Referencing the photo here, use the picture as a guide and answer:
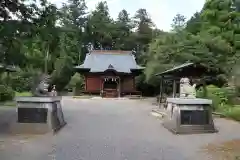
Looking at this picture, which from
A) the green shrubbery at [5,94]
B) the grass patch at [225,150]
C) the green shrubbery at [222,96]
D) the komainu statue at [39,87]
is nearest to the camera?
the grass patch at [225,150]

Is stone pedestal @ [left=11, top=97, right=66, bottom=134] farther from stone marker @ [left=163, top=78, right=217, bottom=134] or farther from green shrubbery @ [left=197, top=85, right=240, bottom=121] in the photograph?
green shrubbery @ [left=197, top=85, right=240, bottom=121]

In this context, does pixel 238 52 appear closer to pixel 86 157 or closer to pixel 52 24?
pixel 52 24

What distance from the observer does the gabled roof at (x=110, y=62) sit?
130 ft

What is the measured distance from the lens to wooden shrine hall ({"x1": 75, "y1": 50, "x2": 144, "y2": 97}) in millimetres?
37531

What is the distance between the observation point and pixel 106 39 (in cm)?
5562

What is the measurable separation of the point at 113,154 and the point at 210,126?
4.76 meters

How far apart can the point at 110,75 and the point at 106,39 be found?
1898 centimetres

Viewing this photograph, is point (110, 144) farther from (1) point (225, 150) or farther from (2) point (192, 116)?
(2) point (192, 116)

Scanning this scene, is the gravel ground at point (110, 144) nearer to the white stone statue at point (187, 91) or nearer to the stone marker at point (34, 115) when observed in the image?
the stone marker at point (34, 115)

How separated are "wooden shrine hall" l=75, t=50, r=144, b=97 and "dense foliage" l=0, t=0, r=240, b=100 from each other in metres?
1.16

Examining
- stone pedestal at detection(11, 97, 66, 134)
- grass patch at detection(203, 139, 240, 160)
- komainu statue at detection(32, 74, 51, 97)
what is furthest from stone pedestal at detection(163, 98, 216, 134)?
komainu statue at detection(32, 74, 51, 97)

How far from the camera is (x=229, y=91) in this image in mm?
19719

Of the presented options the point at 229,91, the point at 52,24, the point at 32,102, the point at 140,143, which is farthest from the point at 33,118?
the point at 229,91

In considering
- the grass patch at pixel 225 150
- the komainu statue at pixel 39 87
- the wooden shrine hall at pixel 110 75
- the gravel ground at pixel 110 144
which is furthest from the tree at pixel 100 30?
the grass patch at pixel 225 150
